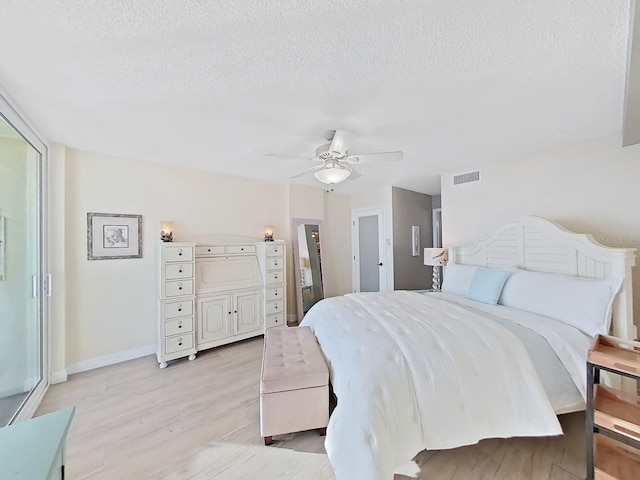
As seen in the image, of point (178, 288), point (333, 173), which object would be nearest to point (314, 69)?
point (333, 173)

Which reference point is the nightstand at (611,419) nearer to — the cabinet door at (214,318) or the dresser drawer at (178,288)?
the cabinet door at (214,318)

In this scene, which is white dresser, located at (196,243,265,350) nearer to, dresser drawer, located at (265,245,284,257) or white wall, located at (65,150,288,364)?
dresser drawer, located at (265,245,284,257)

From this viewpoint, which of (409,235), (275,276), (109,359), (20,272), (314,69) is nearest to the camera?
(314,69)

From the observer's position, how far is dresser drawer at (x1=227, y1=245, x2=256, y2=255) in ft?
12.3

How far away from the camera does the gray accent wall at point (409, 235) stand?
4.81 meters

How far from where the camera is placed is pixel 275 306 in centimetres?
393

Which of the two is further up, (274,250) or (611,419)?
(274,250)

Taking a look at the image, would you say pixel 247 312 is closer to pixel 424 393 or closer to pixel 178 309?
pixel 178 309

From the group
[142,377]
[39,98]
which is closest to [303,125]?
[39,98]

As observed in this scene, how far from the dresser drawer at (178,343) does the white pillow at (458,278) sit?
10.7ft

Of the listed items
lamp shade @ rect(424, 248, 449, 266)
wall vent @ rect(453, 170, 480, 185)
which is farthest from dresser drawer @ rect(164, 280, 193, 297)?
wall vent @ rect(453, 170, 480, 185)

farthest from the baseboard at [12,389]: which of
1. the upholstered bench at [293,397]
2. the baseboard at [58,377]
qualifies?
the upholstered bench at [293,397]

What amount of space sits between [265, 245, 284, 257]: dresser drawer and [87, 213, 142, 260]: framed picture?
64.1 inches

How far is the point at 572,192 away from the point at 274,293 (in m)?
3.86
